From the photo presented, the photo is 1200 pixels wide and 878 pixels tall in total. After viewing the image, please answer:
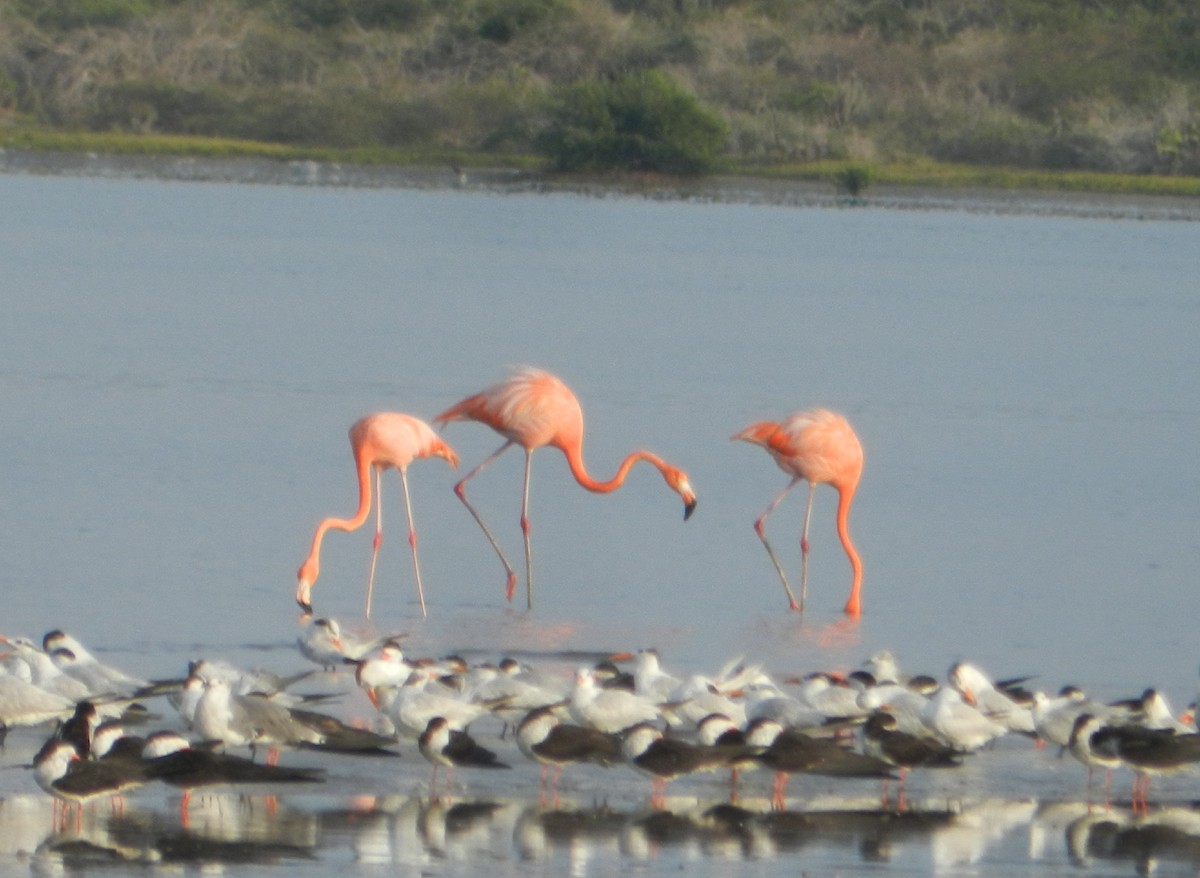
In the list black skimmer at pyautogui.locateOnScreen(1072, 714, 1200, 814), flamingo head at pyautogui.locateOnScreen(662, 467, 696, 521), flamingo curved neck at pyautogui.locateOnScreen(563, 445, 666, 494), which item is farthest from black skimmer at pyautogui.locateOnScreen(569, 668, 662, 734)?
flamingo curved neck at pyautogui.locateOnScreen(563, 445, 666, 494)

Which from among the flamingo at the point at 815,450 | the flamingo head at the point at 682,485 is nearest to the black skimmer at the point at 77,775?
the flamingo head at the point at 682,485

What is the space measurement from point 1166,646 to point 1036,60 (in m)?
54.0

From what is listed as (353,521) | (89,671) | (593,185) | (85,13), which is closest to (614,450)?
(353,521)

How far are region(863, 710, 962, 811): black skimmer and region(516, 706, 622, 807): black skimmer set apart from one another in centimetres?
84

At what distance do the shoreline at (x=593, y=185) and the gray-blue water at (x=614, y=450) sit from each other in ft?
Answer: 51.4

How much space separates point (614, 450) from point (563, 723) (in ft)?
27.9

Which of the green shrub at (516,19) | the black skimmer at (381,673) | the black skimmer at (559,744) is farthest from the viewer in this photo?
the green shrub at (516,19)

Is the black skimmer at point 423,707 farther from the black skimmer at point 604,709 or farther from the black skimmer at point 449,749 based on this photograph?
the black skimmer at point 604,709

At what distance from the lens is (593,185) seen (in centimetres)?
5522

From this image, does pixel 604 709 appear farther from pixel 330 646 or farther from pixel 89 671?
pixel 89 671

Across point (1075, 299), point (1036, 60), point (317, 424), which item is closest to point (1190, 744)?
point (317, 424)

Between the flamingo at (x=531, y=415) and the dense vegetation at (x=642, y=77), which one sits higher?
the dense vegetation at (x=642, y=77)

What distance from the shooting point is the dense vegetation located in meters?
56.7

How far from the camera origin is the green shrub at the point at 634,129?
52.6 meters
